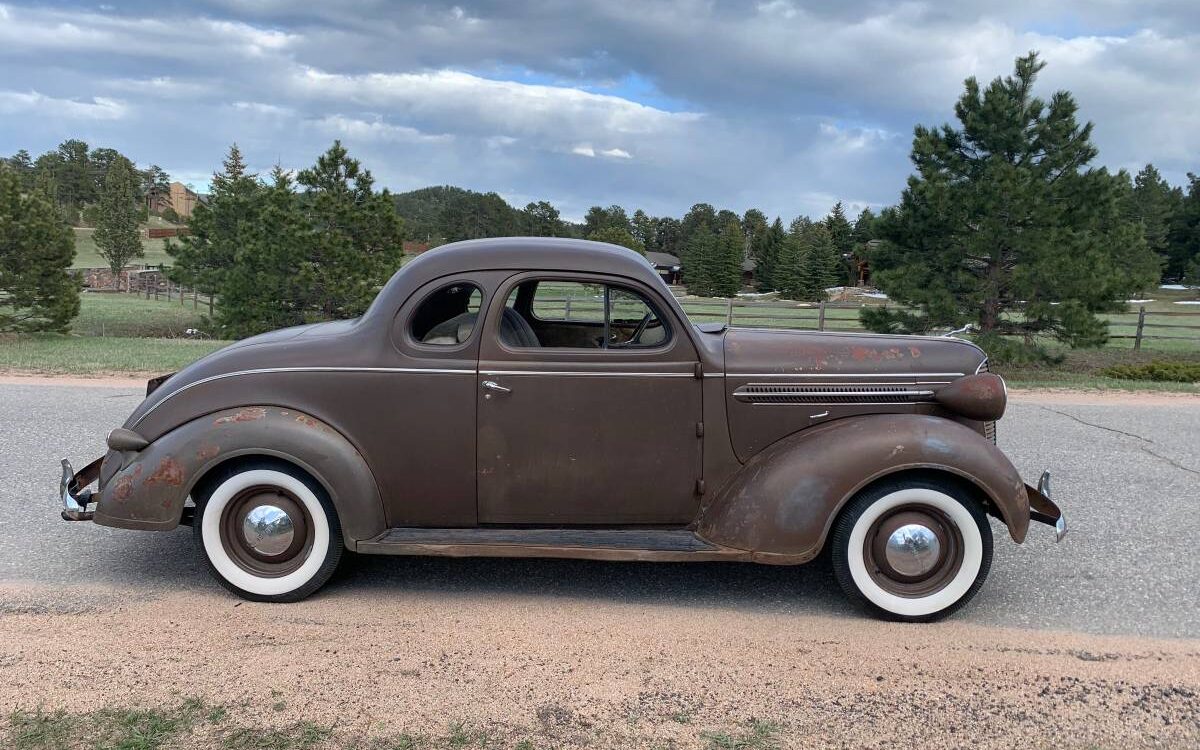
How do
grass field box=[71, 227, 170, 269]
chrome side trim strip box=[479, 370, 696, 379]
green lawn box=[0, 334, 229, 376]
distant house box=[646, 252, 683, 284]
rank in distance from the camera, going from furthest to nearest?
1. distant house box=[646, 252, 683, 284]
2. grass field box=[71, 227, 170, 269]
3. green lawn box=[0, 334, 229, 376]
4. chrome side trim strip box=[479, 370, 696, 379]

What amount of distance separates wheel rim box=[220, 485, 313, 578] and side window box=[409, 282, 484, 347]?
40.8 inches

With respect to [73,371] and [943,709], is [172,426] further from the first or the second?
[73,371]

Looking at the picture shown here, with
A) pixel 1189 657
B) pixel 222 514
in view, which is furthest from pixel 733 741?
pixel 222 514

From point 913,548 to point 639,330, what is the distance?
172cm

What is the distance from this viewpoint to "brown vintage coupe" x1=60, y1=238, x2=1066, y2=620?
12.7 ft

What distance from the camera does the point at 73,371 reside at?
11125 millimetres

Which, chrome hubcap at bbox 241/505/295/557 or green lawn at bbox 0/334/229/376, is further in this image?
green lawn at bbox 0/334/229/376

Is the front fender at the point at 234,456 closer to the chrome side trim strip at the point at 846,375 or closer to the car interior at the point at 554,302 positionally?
the car interior at the point at 554,302

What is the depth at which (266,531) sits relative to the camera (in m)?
3.97

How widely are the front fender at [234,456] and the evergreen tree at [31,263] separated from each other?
16.7 meters

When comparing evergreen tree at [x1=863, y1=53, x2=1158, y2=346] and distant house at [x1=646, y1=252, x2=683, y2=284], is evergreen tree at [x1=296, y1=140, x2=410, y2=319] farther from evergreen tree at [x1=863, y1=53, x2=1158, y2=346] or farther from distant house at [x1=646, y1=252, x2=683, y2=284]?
distant house at [x1=646, y1=252, x2=683, y2=284]

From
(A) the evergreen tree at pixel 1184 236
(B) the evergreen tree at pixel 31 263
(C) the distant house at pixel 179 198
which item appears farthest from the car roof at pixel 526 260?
(C) the distant house at pixel 179 198

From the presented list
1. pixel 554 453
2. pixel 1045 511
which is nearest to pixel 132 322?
pixel 554 453

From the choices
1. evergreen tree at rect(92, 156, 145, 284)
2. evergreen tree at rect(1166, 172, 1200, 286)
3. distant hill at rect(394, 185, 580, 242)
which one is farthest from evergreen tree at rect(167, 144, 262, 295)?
evergreen tree at rect(1166, 172, 1200, 286)
